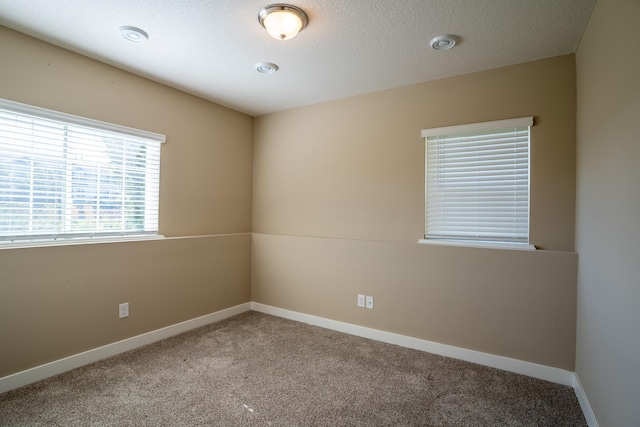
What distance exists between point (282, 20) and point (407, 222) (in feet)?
6.91

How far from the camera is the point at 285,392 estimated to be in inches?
89.3

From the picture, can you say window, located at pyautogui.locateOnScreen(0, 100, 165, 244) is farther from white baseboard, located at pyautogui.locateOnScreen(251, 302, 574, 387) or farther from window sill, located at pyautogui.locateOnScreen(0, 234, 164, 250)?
white baseboard, located at pyautogui.locateOnScreen(251, 302, 574, 387)

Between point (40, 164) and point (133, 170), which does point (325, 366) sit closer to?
point (133, 170)

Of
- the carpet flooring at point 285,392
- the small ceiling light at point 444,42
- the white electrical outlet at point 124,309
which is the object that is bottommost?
the carpet flooring at point 285,392

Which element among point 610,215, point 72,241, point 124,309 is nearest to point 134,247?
point 72,241

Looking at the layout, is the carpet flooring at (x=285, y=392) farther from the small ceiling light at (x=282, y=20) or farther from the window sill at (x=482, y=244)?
the small ceiling light at (x=282, y=20)

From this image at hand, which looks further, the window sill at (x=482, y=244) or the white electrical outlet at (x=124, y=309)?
the white electrical outlet at (x=124, y=309)

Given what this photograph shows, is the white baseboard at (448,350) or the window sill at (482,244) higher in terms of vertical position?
the window sill at (482,244)

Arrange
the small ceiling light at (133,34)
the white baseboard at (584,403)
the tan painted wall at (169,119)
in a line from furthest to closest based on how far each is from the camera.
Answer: the tan painted wall at (169,119) → the small ceiling light at (133,34) → the white baseboard at (584,403)

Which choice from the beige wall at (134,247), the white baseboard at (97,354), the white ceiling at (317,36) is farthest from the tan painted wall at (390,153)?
the white baseboard at (97,354)

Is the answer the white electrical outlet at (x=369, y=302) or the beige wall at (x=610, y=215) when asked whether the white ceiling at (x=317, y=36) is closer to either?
the beige wall at (x=610, y=215)

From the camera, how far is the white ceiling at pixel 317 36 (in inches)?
78.6

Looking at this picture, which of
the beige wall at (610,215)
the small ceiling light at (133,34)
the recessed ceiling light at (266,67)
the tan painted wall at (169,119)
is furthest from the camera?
the recessed ceiling light at (266,67)

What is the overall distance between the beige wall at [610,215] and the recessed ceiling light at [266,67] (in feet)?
7.56
